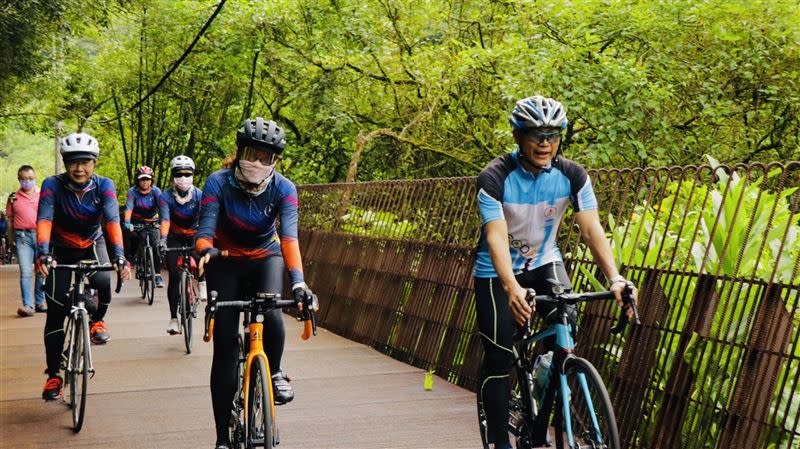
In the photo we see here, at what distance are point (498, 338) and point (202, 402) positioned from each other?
4.34m

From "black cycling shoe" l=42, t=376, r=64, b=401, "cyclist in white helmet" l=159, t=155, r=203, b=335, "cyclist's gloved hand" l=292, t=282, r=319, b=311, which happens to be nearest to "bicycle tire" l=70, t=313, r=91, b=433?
"black cycling shoe" l=42, t=376, r=64, b=401

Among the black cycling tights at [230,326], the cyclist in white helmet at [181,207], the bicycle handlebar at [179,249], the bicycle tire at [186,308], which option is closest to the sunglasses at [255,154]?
the black cycling tights at [230,326]

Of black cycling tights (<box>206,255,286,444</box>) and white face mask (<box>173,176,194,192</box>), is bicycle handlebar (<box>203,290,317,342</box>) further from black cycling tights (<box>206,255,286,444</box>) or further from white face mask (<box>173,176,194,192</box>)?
white face mask (<box>173,176,194,192</box>)

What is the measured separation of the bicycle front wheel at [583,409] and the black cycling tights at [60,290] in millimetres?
5068

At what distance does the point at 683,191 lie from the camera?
9.56 m

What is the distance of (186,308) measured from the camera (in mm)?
13000

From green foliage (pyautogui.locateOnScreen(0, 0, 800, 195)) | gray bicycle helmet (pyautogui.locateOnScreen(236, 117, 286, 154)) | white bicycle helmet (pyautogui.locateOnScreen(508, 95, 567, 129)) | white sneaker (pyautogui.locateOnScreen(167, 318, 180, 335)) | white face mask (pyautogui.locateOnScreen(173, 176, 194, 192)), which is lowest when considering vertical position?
white sneaker (pyautogui.locateOnScreen(167, 318, 180, 335))

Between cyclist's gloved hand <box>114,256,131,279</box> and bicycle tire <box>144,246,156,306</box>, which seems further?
bicycle tire <box>144,246,156,306</box>

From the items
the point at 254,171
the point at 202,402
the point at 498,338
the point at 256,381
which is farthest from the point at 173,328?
the point at 498,338

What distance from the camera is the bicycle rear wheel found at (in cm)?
1274

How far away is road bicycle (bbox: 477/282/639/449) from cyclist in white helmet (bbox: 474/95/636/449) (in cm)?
12

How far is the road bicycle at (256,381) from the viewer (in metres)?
5.75

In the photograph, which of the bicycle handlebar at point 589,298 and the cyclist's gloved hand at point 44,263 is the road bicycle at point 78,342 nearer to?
the cyclist's gloved hand at point 44,263

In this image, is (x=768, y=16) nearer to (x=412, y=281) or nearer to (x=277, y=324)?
(x=412, y=281)
